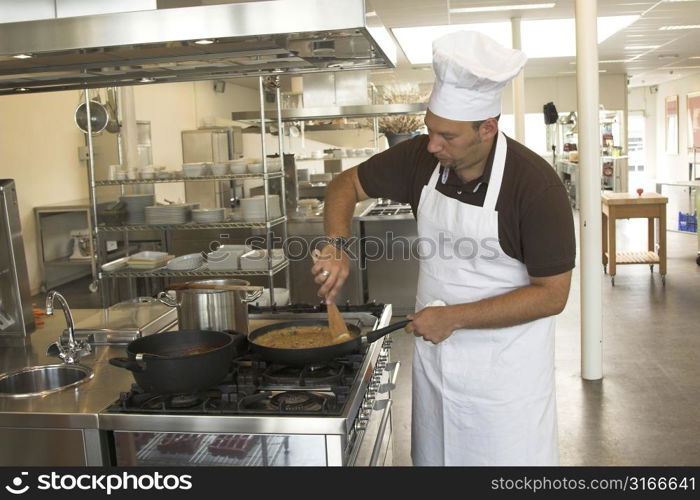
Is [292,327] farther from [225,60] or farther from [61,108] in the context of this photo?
[61,108]

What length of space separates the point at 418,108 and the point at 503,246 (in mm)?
4896

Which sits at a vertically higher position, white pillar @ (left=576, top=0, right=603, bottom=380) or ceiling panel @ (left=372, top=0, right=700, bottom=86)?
ceiling panel @ (left=372, top=0, right=700, bottom=86)

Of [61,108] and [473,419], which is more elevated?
[61,108]

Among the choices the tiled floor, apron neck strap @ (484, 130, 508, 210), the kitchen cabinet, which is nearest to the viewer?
apron neck strap @ (484, 130, 508, 210)

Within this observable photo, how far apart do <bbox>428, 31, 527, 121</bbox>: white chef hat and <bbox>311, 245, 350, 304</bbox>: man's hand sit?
50 centimetres

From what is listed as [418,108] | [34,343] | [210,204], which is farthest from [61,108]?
[34,343]

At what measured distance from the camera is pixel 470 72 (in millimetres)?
1901

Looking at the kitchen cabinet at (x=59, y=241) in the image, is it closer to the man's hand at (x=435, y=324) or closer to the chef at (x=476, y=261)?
the chef at (x=476, y=261)

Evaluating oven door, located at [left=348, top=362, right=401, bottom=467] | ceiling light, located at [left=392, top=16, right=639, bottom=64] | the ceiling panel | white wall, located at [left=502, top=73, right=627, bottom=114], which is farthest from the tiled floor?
white wall, located at [left=502, top=73, right=627, bottom=114]

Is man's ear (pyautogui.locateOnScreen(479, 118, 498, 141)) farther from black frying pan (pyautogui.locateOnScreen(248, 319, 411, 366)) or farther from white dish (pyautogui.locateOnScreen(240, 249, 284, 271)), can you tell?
white dish (pyautogui.locateOnScreen(240, 249, 284, 271))

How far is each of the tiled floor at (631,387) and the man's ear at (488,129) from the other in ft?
6.35

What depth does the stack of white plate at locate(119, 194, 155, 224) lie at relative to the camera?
5.71 metres

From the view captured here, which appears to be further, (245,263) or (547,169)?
(245,263)

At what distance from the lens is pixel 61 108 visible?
9.13 m
